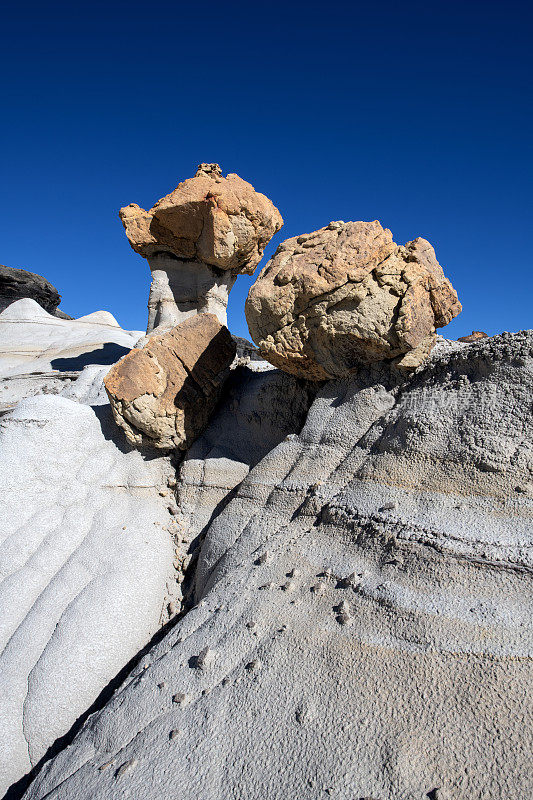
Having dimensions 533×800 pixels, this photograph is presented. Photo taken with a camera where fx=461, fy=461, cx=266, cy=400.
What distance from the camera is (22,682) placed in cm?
212

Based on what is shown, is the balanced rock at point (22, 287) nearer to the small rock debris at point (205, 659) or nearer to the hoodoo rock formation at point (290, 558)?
the hoodoo rock formation at point (290, 558)

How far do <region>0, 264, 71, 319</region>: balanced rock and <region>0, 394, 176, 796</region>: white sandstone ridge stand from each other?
12840mm

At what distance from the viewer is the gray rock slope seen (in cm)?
122

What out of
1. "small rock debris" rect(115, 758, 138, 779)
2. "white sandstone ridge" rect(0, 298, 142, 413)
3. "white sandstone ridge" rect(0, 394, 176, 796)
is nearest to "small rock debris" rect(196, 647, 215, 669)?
"small rock debris" rect(115, 758, 138, 779)

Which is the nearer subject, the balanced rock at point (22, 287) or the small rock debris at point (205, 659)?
the small rock debris at point (205, 659)

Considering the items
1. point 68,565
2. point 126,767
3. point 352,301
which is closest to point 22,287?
point 68,565

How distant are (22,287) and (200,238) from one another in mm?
10280

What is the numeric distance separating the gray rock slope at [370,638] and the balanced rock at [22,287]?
14.5m

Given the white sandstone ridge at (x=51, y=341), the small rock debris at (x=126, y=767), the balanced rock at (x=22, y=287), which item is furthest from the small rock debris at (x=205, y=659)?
the balanced rock at (x=22, y=287)

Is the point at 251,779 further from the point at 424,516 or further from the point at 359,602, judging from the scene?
the point at 424,516

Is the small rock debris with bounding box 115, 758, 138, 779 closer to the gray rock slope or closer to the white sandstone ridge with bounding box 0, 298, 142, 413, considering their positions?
the gray rock slope

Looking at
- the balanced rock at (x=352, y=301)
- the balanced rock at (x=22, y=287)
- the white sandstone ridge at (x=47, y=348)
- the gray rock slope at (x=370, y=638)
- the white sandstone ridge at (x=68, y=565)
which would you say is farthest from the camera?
the balanced rock at (x=22, y=287)

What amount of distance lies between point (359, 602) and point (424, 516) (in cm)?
40

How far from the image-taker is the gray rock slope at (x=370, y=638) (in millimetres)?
1223
